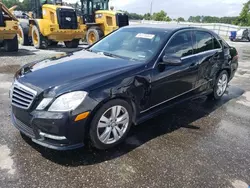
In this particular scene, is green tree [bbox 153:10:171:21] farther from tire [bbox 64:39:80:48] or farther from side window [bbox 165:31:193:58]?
side window [bbox 165:31:193:58]

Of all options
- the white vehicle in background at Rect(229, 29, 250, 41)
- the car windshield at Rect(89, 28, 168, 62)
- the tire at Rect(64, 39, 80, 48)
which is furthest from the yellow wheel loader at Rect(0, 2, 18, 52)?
the white vehicle in background at Rect(229, 29, 250, 41)

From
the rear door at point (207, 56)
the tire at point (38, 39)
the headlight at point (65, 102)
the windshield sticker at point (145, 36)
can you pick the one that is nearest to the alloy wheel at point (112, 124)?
the headlight at point (65, 102)

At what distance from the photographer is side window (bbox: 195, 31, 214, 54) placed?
423 centimetres

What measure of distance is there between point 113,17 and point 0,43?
18.4ft

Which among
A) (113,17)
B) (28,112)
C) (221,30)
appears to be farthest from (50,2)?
(221,30)

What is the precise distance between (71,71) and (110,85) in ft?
1.84

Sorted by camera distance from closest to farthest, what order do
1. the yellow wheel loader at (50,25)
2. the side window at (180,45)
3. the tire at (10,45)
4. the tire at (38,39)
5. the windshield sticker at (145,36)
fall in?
the side window at (180,45)
the windshield sticker at (145,36)
the tire at (10,45)
the yellow wheel loader at (50,25)
the tire at (38,39)

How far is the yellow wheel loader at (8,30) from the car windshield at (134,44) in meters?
6.57

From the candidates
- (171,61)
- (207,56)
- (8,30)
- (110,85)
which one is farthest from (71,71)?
(8,30)

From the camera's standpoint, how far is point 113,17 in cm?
1223

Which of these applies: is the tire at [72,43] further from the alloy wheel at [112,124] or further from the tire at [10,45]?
the alloy wheel at [112,124]

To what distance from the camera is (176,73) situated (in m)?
3.64

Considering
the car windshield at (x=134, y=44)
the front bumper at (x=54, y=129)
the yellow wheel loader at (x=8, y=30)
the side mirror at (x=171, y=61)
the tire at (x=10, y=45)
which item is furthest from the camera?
the tire at (x=10, y=45)

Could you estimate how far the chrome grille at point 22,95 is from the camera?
2609mm
